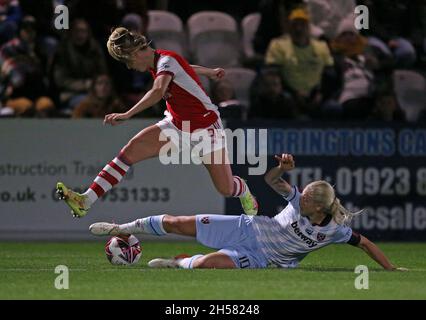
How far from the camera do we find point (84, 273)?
10891mm

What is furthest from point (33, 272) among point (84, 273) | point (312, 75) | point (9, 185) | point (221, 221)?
point (312, 75)

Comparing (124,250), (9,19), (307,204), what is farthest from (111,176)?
(9,19)

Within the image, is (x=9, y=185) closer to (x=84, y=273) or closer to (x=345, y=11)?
(x=84, y=273)

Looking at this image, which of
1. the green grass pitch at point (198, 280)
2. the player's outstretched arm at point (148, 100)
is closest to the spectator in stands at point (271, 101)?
the green grass pitch at point (198, 280)

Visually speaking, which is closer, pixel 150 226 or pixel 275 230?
pixel 275 230

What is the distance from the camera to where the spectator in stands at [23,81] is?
1647 cm

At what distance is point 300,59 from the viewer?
17281 mm

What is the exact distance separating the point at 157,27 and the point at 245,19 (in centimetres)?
136

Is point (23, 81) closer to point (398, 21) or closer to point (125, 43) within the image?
point (125, 43)

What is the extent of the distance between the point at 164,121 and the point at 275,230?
1.77 m

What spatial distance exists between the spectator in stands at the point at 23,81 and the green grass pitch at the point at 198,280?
11.9 feet

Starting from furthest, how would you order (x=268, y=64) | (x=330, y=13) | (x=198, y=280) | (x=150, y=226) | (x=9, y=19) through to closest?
(x=330, y=13) < (x=9, y=19) < (x=268, y=64) < (x=150, y=226) < (x=198, y=280)

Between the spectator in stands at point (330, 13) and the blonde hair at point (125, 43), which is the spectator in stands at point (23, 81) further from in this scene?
the blonde hair at point (125, 43)

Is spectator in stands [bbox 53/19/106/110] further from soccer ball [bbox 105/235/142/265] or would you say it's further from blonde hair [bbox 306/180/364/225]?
blonde hair [bbox 306/180/364/225]
